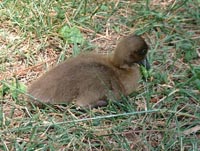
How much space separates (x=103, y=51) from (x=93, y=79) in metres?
0.65

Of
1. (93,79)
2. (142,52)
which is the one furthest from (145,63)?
(93,79)

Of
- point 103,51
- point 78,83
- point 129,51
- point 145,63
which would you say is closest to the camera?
point 78,83

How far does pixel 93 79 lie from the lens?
3451 millimetres

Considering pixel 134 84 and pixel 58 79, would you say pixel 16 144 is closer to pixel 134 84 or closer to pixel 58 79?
pixel 58 79

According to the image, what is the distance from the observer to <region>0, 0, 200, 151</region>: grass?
3297mm

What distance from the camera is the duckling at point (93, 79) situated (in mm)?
3410

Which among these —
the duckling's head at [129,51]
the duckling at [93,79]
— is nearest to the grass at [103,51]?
the duckling at [93,79]

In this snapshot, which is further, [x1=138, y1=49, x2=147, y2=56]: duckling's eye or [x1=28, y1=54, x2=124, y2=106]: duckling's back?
[x1=138, y1=49, x2=147, y2=56]: duckling's eye

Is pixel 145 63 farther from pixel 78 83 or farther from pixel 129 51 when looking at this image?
pixel 78 83

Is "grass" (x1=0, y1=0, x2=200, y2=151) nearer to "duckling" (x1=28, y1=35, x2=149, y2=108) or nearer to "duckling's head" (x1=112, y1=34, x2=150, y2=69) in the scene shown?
"duckling" (x1=28, y1=35, x2=149, y2=108)

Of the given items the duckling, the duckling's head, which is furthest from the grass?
the duckling's head

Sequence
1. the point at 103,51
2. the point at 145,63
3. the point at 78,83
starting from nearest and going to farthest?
the point at 78,83 < the point at 145,63 < the point at 103,51

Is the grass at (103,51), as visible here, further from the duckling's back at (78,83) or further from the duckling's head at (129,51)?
the duckling's head at (129,51)

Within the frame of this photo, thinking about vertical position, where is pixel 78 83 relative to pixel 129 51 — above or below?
below
